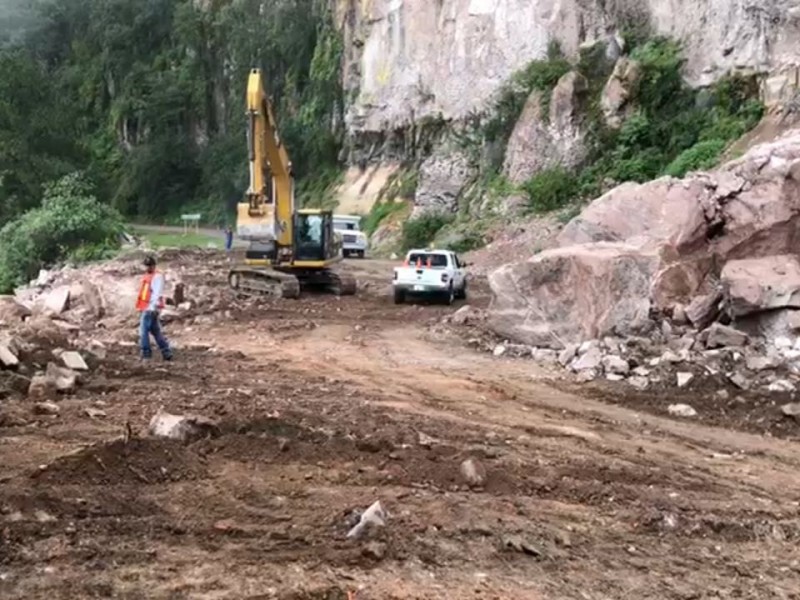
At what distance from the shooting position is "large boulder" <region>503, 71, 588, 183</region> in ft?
119

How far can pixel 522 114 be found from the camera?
128 feet

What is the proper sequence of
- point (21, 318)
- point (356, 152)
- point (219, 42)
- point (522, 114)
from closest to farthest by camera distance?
point (21, 318)
point (522, 114)
point (356, 152)
point (219, 42)

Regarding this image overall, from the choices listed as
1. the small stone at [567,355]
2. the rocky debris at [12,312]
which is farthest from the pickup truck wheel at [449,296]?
the rocky debris at [12,312]

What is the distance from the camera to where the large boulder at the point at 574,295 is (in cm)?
1466

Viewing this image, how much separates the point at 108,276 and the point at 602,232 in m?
11.6

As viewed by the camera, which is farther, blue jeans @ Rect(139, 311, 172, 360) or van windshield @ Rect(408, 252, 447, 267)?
van windshield @ Rect(408, 252, 447, 267)

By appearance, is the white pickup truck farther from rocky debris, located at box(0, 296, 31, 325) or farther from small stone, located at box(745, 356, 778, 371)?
small stone, located at box(745, 356, 778, 371)

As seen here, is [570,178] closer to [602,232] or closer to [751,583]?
[602,232]

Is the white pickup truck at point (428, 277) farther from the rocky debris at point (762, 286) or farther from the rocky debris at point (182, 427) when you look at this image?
the rocky debris at point (182, 427)

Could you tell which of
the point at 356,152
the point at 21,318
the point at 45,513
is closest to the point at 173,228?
the point at 356,152

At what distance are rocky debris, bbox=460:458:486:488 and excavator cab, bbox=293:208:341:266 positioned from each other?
1586 cm

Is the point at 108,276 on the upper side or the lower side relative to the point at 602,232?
lower

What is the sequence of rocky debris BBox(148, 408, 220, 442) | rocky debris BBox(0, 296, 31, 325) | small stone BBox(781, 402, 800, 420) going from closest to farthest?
rocky debris BBox(148, 408, 220, 442)
small stone BBox(781, 402, 800, 420)
rocky debris BBox(0, 296, 31, 325)

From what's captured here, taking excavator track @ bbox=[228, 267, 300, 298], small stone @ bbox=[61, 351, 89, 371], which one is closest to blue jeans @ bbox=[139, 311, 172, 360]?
small stone @ bbox=[61, 351, 89, 371]
